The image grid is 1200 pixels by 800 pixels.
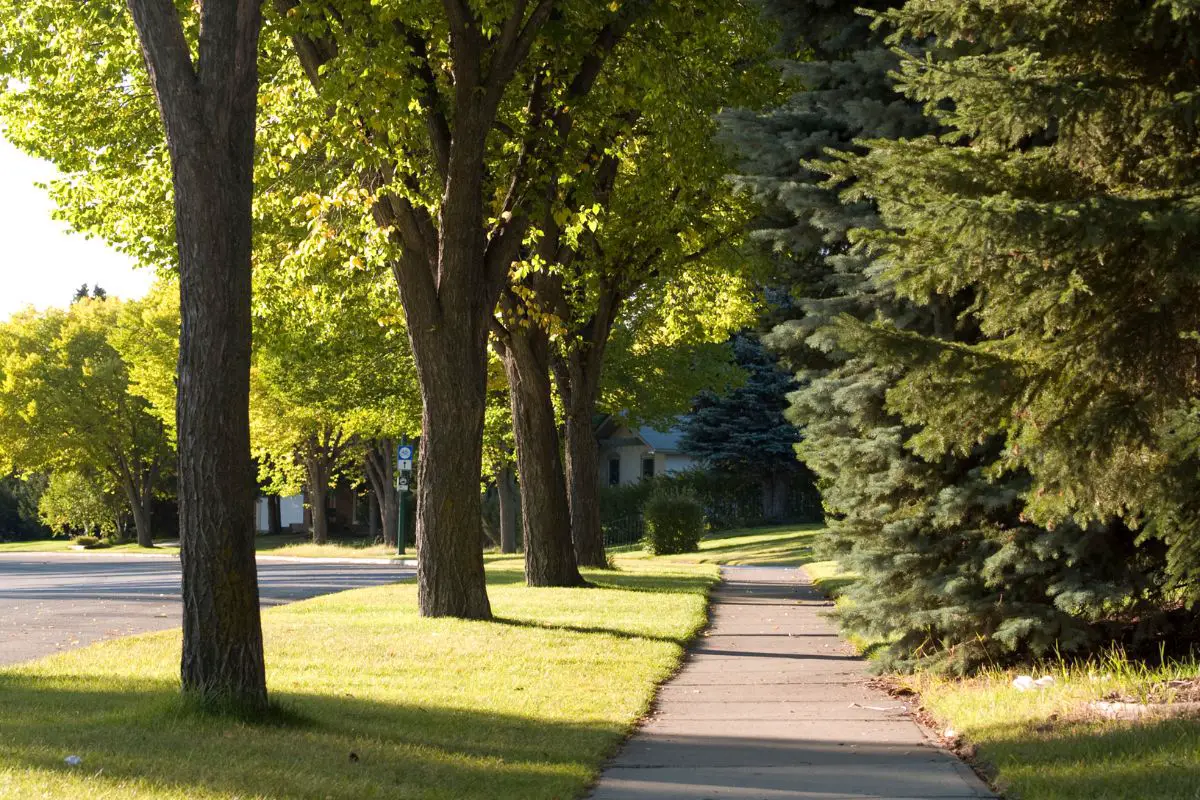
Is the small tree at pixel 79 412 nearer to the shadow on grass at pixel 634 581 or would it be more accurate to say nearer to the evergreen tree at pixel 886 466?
the shadow on grass at pixel 634 581

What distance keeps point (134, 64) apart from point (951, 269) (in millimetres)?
12400

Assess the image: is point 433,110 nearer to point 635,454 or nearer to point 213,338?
point 213,338

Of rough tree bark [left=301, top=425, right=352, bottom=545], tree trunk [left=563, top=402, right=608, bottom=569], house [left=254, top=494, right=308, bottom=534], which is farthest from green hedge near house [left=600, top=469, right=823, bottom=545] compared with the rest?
house [left=254, top=494, right=308, bottom=534]

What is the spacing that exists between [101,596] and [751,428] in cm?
3581

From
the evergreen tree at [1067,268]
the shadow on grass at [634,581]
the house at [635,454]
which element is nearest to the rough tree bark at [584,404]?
the shadow on grass at [634,581]

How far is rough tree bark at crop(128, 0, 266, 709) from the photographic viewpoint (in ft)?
28.2

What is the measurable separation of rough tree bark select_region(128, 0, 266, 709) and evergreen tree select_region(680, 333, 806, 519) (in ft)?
148

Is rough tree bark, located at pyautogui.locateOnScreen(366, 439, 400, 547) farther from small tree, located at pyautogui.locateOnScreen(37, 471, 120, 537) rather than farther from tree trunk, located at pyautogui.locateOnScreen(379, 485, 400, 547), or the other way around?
small tree, located at pyautogui.locateOnScreen(37, 471, 120, 537)

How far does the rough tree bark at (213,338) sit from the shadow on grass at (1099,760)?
14.8ft

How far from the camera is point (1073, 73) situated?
8.24 m

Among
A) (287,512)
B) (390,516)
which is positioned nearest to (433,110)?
(390,516)

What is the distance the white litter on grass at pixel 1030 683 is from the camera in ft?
31.4

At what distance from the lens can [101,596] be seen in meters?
21.5

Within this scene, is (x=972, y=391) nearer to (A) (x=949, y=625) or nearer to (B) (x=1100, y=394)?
(B) (x=1100, y=394)
